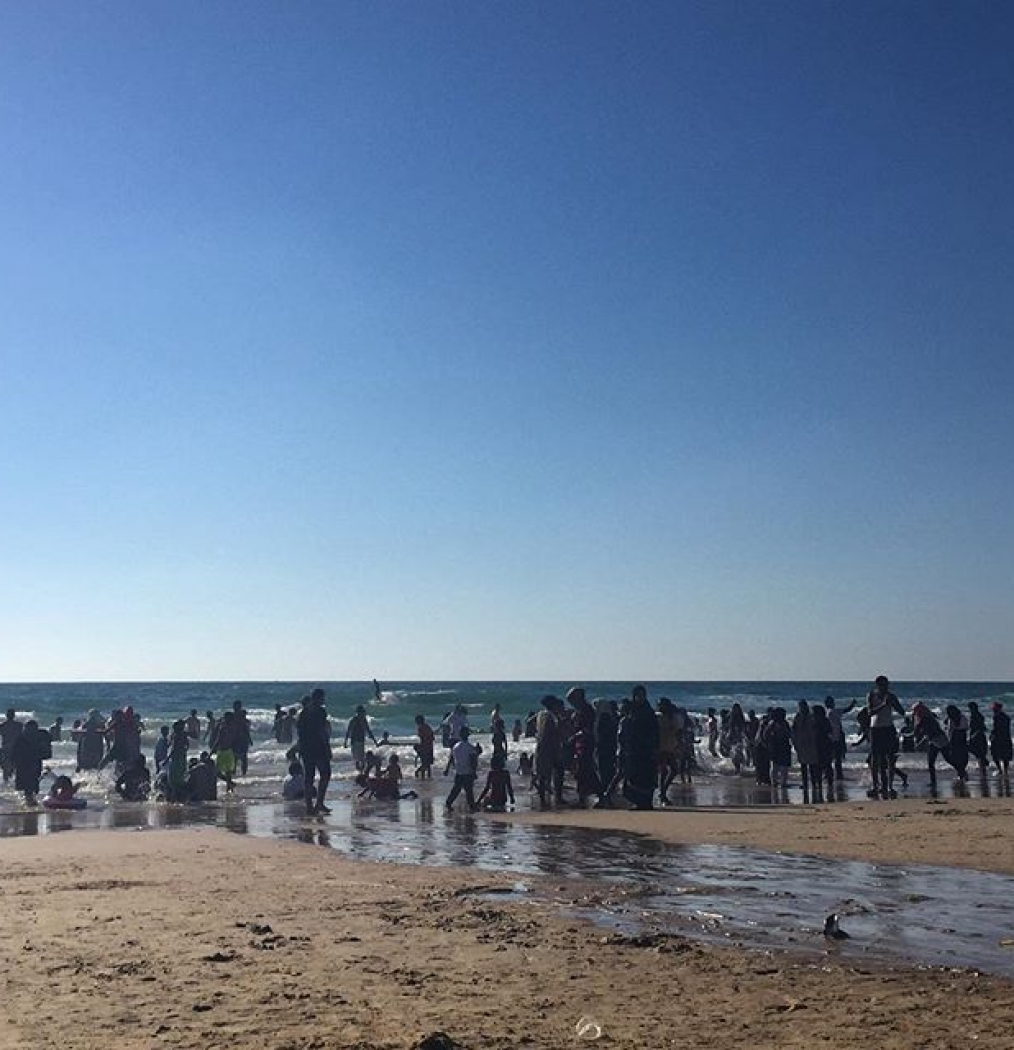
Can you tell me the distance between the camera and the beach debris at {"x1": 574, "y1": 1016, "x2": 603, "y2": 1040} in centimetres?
595

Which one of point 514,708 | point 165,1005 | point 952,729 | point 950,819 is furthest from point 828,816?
point 514,708

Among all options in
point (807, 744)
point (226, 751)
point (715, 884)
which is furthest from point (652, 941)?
point (226, 751)

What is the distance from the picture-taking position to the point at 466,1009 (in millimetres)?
6445

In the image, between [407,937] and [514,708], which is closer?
[407,937]

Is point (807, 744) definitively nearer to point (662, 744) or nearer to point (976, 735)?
point (662, 744)

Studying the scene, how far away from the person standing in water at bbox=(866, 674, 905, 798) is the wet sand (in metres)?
12.0

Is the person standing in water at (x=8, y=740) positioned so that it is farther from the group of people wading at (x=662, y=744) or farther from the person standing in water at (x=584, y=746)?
the person standing in water at (x=584, y=746)

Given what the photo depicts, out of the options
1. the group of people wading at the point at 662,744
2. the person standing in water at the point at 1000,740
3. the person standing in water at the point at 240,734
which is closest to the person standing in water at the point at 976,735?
the group of people wading at the point at 662,744

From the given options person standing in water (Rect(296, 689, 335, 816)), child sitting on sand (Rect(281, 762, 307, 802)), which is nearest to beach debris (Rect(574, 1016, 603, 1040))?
person standing in water (Rect(296, 689, 335, 816))

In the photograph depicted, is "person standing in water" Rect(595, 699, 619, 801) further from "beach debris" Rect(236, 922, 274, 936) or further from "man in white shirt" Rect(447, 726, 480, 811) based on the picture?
"beach debris" Rect(236, 922, 274, 936)

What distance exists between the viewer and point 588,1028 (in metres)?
6.06

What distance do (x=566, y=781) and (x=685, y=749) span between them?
2914mm

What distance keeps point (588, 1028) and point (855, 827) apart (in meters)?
10.8

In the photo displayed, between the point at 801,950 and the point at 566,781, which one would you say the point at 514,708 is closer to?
the point at 566,781
